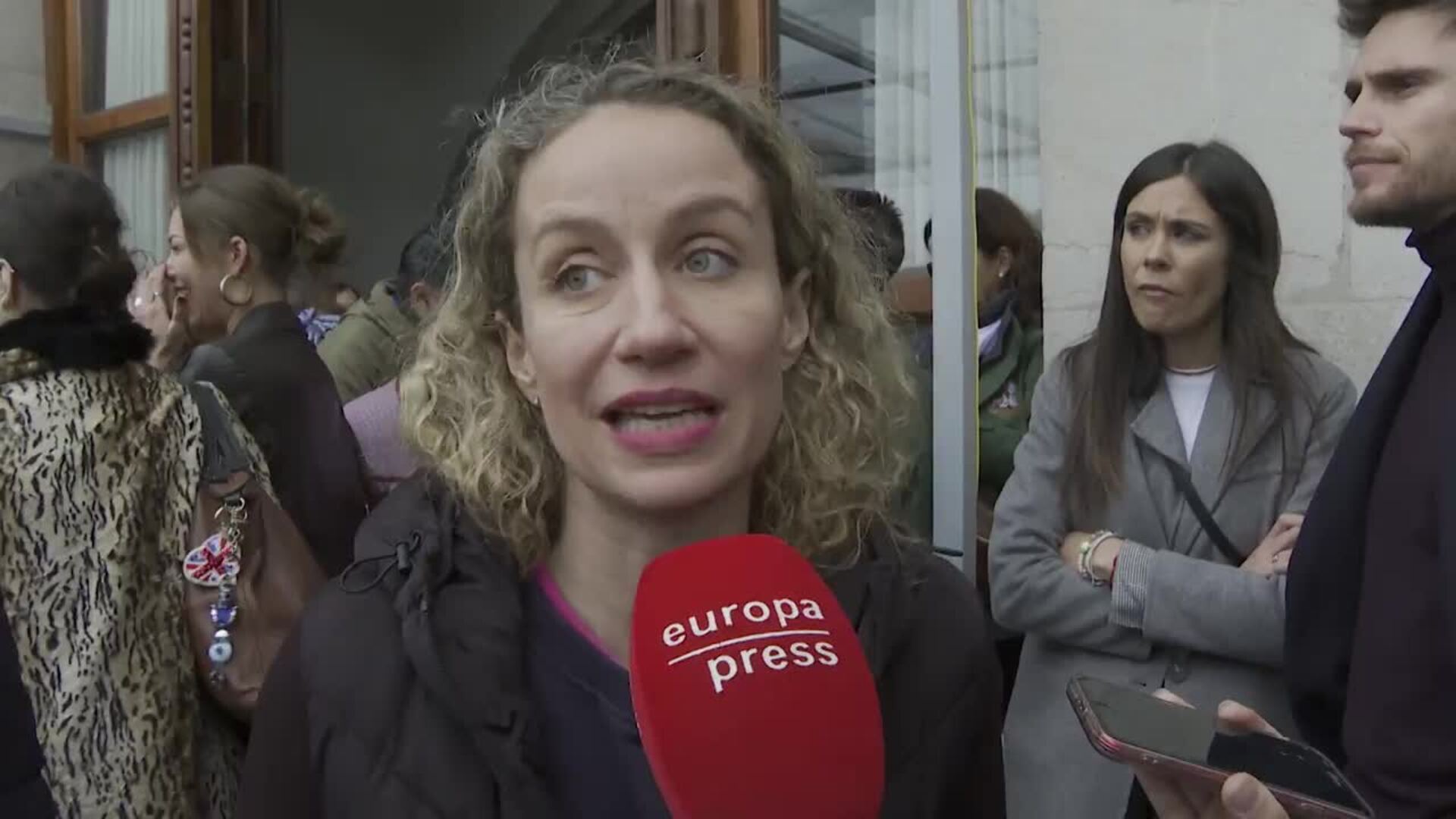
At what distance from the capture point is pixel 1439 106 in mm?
1782

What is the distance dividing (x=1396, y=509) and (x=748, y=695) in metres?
1.17

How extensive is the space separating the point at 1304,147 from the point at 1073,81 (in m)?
0.55

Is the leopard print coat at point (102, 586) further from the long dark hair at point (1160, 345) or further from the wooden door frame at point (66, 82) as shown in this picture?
the wooden door frame at point (66, 82)

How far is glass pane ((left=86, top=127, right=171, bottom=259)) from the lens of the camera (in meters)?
5.81

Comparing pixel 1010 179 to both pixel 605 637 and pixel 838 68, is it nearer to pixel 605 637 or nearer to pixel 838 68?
pixel 838 68

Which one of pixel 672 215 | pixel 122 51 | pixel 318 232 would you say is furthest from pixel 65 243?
pixel 122 51

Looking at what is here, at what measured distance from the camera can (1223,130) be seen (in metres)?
2.93

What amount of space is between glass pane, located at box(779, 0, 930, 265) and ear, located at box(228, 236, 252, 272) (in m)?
1.44

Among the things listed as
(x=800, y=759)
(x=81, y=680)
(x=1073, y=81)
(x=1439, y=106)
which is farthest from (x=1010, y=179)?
(x=800, y=759)

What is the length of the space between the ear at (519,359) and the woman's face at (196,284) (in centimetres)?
191

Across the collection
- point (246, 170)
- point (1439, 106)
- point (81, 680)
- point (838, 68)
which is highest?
point (838, 68)

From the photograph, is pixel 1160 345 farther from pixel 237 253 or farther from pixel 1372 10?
pixel 237 253

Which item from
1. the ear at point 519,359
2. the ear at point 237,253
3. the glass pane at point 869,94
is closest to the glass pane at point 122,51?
the ear at point 237,253

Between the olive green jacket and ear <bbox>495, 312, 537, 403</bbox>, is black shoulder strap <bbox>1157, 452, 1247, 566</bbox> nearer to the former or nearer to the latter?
ear <bbox>495, 312, 537, 403</bbox>
